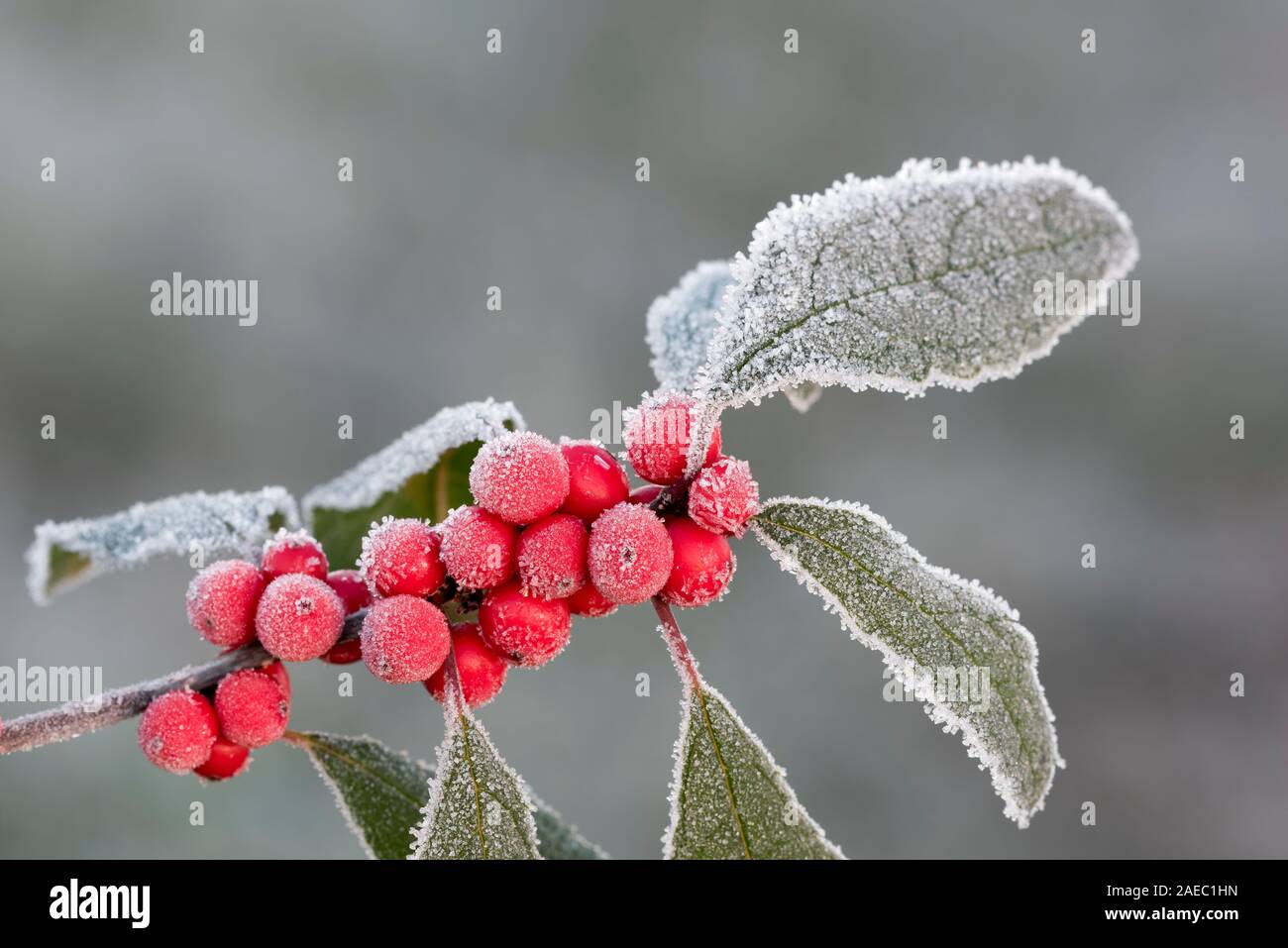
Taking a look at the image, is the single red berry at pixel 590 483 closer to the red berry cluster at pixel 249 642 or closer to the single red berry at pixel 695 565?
the single red berry at pixel 695 565

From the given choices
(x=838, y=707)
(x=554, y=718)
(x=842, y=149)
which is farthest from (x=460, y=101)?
(x=838, y=707)

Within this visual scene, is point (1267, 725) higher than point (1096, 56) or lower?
lower

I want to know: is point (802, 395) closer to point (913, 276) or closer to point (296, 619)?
point (913, 276)

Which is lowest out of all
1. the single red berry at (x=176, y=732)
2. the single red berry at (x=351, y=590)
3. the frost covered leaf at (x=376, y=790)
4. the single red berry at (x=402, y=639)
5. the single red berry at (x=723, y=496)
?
the frost covered leaf at (x=376, y=790)

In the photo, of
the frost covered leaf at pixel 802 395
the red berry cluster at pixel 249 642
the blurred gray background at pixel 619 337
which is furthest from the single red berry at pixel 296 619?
the blurred gray background at pixel 619 337

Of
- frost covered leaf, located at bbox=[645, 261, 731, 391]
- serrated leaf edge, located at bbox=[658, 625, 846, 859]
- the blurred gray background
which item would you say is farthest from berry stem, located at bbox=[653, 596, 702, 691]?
the blurred gray background
